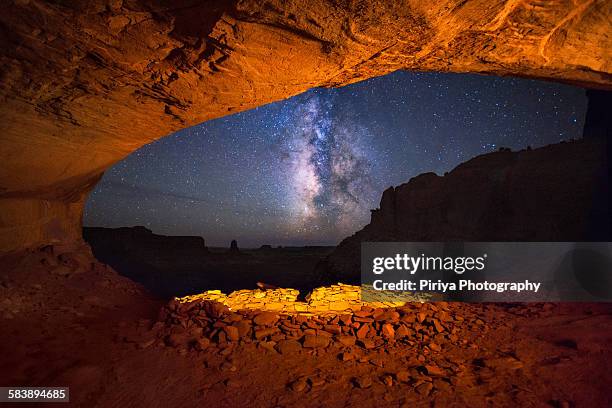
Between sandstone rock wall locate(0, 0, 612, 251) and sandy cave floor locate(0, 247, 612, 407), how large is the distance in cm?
304

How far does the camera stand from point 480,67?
11.1ft

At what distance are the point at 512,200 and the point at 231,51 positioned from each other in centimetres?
1107

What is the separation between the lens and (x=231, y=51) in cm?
267

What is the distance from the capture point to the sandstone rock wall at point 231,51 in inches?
86.8

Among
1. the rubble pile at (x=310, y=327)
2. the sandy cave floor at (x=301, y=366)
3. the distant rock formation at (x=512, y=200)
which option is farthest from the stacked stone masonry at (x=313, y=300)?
the distant rock formation at (x=512, y=200)

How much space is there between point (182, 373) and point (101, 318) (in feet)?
9.54

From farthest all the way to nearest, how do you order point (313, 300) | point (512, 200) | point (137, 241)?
point (137, 241) < point (512, 200) < point (313, 300)

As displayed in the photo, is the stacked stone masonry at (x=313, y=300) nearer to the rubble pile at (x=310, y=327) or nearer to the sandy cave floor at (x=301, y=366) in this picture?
the rubble pile at (x=310, y=327)

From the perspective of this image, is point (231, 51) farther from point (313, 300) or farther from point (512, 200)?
point (512, 200)

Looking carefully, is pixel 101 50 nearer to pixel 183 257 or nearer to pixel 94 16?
pixel 94 16

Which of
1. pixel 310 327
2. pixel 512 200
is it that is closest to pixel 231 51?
pixel 310 327

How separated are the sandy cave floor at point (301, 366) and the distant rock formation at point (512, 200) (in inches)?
203

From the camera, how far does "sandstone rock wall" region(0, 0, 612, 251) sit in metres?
2.21

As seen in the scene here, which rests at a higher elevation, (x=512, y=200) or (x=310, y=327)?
(x=512, y=200)
